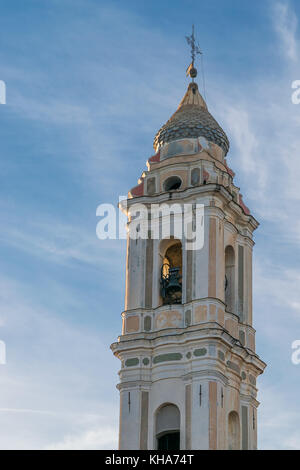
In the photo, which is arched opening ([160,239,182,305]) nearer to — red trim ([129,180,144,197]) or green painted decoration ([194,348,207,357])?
red trim ([129,180,144,197])

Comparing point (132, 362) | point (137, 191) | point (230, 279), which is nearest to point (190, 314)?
point (132, 362)

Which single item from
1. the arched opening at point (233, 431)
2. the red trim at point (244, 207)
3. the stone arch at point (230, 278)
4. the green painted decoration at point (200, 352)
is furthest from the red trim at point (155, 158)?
the arched opening at point (233, 431)

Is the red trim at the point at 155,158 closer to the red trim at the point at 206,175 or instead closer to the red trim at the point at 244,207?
the red trim at the point at 206,175

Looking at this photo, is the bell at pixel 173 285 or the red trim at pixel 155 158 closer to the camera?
the bell at pixel 173 285

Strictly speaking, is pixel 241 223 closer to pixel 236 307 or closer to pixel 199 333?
pixel 236 307

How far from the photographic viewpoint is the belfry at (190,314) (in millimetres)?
32594

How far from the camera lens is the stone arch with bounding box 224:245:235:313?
35500 millimetres

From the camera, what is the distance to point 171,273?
3547 cm

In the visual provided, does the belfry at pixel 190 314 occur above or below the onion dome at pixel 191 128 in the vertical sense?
below

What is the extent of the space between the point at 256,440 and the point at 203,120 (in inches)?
414

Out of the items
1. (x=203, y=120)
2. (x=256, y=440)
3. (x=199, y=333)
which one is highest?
(x=203, y=120)

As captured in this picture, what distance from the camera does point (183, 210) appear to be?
3538cm

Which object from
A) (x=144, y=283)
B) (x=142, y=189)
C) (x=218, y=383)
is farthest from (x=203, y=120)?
(x=218, y=383)

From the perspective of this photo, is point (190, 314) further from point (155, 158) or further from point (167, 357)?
point (155, 158)
